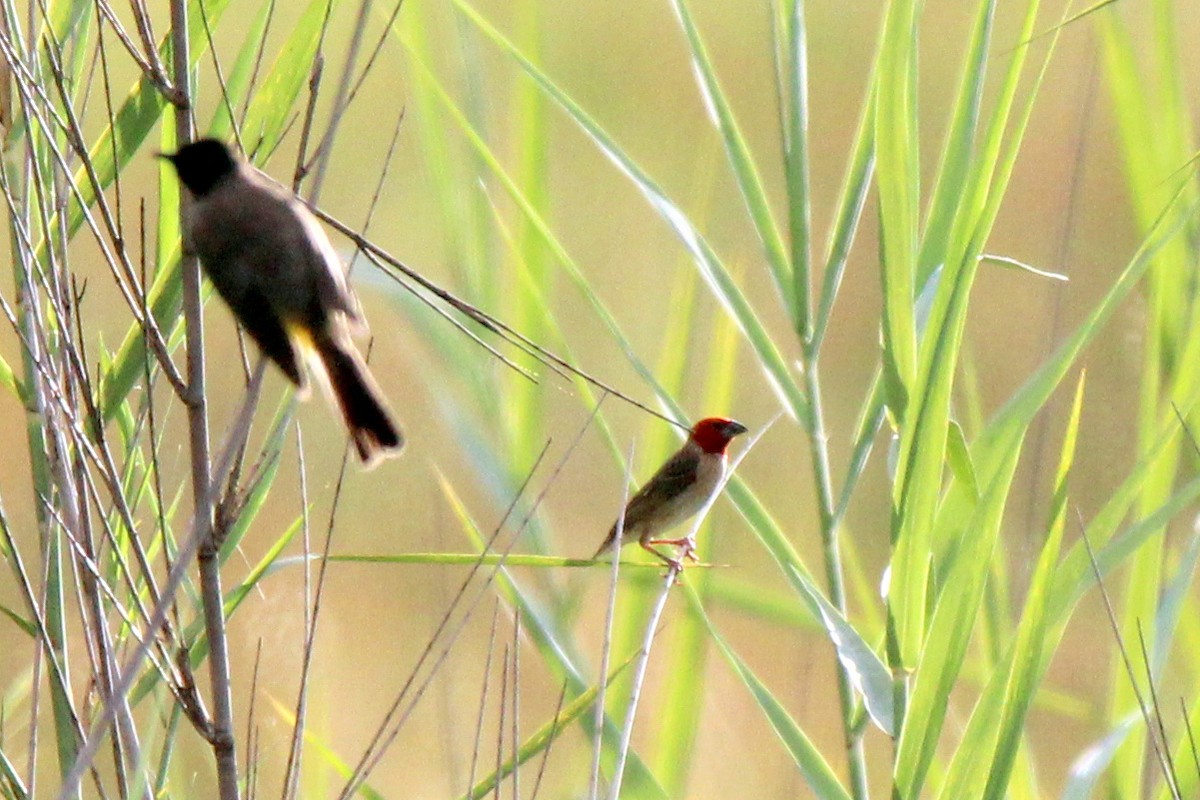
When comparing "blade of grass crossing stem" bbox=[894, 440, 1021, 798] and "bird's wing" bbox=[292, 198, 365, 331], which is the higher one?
"bird's wing" bbox=[292, 198, 365, 331]

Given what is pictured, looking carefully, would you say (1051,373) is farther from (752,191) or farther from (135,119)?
(135,119)

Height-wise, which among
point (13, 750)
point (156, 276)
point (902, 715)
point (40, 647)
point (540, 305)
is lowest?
point (13, 750)

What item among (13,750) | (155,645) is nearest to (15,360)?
(13,750)

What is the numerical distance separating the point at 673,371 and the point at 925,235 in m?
0.30

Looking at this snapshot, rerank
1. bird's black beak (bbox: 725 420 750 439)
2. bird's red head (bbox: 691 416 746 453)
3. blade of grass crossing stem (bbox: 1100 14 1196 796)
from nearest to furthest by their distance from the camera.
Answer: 1. blade of grass crossing stem (bbox: 1100 14 1196 796)
2. bird's red head (bbox: 691 416 746 453)
3. bird's black beak (bbox: 725 420 750 439)

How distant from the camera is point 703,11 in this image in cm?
231

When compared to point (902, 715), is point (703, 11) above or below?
above

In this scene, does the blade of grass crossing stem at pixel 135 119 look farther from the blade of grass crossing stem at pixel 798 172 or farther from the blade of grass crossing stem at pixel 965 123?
the blade of grass crossing stem at pixel 965 123

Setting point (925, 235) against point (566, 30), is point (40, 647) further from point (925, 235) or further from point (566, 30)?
point (566, 30)

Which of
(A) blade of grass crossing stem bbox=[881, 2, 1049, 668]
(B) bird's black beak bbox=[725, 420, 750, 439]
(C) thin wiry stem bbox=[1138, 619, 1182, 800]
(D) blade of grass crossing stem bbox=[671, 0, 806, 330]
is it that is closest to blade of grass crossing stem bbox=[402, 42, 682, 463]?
(D) blade of grass crossing stem bbox=[671, 0, 806, 330]

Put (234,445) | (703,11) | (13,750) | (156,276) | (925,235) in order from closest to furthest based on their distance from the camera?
(234,445) → (156,276) → (925,235) → (13,750) → (703,11)

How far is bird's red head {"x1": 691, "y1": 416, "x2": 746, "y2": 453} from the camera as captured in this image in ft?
5.88

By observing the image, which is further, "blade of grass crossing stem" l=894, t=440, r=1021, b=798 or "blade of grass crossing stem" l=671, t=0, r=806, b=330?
"blade of grass crossing stem" l=671, t=0, r=806, b=330

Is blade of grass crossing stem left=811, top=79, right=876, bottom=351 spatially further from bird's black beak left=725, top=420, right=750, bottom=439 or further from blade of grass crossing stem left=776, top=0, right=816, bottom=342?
bird's black beak left=725, top=420, right=750, bottom=439
